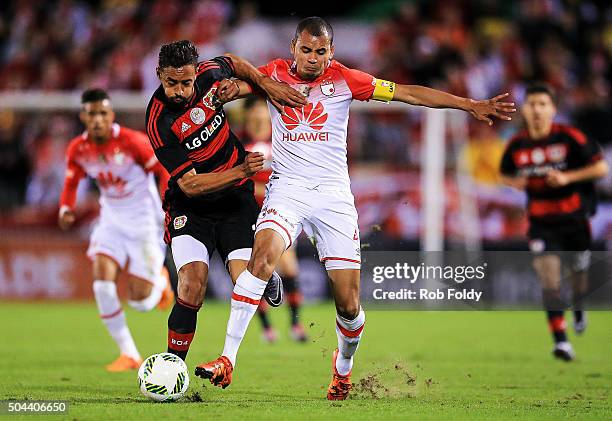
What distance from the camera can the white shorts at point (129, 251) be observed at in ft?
32.4

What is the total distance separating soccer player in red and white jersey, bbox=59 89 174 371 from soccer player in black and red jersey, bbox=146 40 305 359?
7.05 feet

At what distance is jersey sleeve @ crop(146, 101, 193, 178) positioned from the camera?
7.20 metres

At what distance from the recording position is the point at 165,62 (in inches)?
276

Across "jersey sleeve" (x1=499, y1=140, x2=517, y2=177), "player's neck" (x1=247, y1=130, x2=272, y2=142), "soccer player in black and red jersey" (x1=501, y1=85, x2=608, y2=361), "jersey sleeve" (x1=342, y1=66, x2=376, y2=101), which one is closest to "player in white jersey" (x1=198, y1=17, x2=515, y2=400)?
"jersey sleeve" (x1=342, y1=66, x2=376, y2=101)

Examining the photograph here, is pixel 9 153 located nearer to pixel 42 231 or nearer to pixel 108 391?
pixel 42 231

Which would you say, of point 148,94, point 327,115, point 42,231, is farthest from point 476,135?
point 327,115

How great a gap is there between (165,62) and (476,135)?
1051cm

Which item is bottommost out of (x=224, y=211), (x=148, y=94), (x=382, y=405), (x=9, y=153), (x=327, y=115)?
(x=382, y=405)

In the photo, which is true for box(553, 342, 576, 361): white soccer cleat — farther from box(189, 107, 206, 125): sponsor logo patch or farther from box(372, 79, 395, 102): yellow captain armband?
box(189, 107, 206, 125): sponsor logo patch

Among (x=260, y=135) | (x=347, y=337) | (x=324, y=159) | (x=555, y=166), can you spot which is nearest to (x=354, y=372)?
(x=347, y=337)

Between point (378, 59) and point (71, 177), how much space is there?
9.98 meters

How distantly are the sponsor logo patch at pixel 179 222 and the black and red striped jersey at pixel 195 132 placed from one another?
129mm

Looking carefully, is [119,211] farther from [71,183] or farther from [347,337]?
[347,337]

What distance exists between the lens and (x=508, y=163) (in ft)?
36.7
